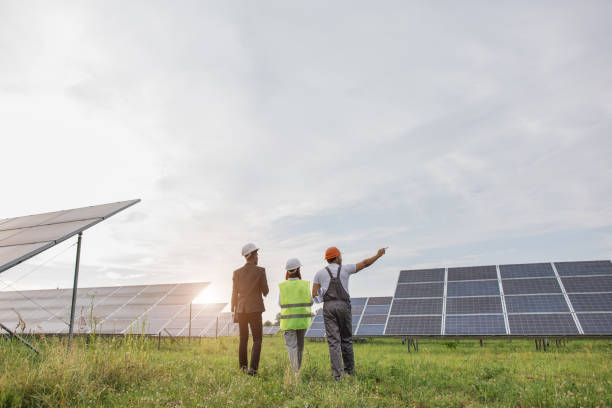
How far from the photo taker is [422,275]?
18578 mm

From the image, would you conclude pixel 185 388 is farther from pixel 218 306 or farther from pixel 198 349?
pixel 218 306

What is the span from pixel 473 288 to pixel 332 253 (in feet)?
37.1

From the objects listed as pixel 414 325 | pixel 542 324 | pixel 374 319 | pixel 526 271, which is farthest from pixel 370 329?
pixel 542 324

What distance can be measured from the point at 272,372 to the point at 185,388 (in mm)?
1971

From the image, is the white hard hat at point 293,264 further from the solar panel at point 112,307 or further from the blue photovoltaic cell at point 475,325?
the solar panel at point 112,307

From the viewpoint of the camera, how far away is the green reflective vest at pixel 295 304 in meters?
7.27

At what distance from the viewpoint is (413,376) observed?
700cm

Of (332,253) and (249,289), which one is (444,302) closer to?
(332,253)

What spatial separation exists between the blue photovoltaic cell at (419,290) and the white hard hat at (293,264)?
10552 mm

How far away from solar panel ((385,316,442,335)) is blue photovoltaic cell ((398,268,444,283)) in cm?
333

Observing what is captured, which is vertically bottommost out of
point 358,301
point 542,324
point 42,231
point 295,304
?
point 542,324

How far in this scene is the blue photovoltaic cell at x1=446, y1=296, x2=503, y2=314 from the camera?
14.6 m

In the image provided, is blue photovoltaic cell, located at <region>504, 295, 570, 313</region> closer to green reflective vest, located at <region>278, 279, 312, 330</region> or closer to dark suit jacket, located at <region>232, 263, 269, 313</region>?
green reflective vest, located at <region>278, 279, 312, 330</region>

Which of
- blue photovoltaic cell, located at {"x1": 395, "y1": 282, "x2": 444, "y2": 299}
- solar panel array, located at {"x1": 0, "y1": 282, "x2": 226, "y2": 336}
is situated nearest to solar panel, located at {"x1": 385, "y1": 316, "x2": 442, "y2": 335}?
blue photovoltaic cell, located at {"x1": 395, "y1": 282, "x2": 444, "y2": 299}
